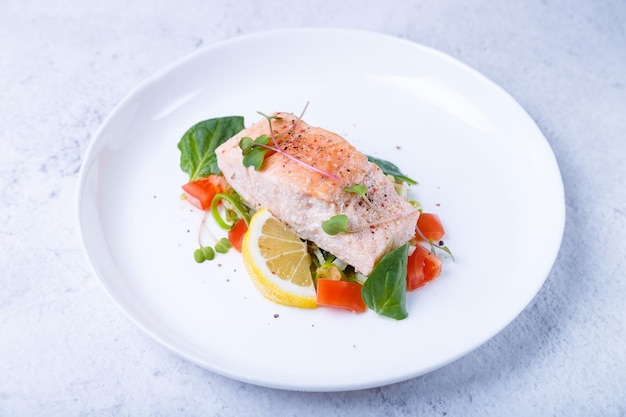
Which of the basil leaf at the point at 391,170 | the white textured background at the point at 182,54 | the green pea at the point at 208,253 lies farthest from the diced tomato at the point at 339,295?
the basil leaf at the point at 391,170

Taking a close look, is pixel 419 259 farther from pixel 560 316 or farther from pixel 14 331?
pixel 14 331

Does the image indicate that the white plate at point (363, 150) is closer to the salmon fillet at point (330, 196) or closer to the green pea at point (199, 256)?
the green pea at point (199, 256)

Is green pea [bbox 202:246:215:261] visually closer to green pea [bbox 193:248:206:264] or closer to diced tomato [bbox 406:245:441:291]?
green pea [bbox 193:248:206:264]

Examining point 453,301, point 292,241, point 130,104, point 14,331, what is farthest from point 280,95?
point 14,331

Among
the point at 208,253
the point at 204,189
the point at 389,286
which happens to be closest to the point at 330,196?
the point at 389,286

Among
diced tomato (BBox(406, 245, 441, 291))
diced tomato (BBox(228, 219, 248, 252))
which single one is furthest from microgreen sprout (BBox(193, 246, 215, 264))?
diced tomato (BBox(406, 245, 441, 291))

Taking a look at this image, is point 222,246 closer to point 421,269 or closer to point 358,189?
point 358,189
